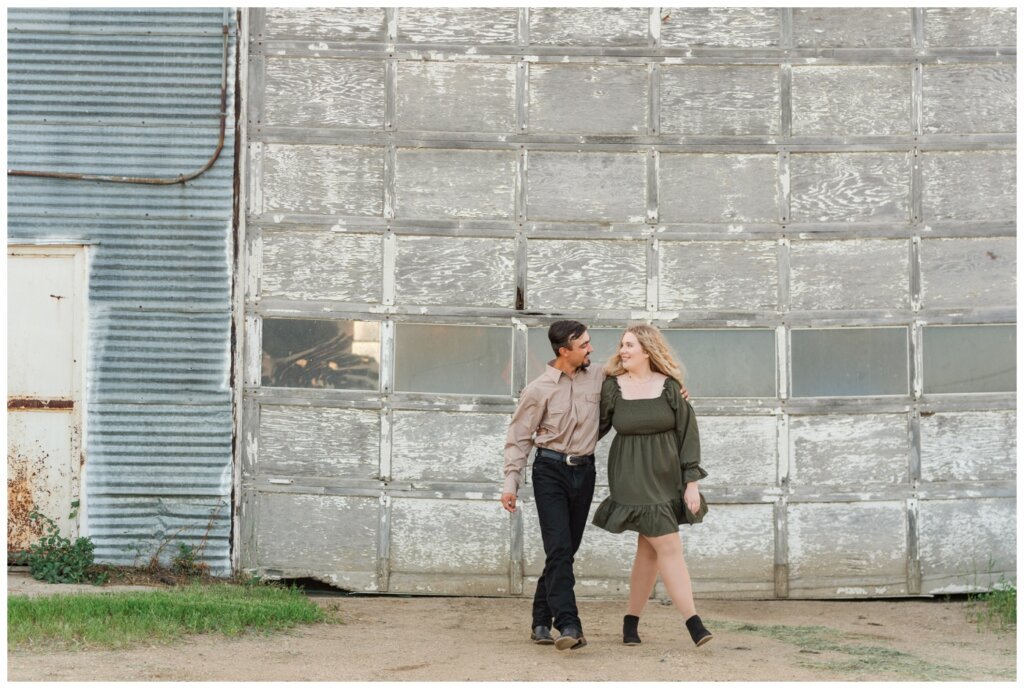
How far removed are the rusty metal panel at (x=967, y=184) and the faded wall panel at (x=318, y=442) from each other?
13.4 feet

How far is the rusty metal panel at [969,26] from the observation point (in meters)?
7.81

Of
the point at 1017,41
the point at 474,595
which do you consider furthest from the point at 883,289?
the point at 474,595

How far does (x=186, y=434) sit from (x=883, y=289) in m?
4.84

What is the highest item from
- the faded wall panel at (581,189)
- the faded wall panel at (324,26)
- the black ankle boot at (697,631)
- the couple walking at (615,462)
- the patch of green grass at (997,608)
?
the faded wall panel at (324,26)

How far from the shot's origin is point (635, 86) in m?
7.81

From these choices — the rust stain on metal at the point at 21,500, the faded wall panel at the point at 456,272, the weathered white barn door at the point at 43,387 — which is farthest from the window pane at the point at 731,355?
the rust stain on metal at the point at 21,500

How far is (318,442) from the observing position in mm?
7805

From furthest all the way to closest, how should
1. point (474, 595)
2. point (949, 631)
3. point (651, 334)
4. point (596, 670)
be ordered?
point (474, 595), point (949, 631), point (651, 334), point (596, 670)

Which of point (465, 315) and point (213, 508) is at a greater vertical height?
point (465, 315)

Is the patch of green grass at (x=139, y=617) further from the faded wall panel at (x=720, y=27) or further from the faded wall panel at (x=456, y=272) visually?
the faded wall panel at (x=720, y=27)

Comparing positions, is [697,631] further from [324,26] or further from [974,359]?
[324,26]

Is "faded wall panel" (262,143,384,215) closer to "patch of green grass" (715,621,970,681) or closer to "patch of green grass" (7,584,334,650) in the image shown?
"patch of green grass" (7,584,334,650)

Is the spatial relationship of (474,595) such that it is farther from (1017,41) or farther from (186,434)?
(1017,41)

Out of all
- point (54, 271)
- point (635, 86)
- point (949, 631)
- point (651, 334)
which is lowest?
point (949, 631)
